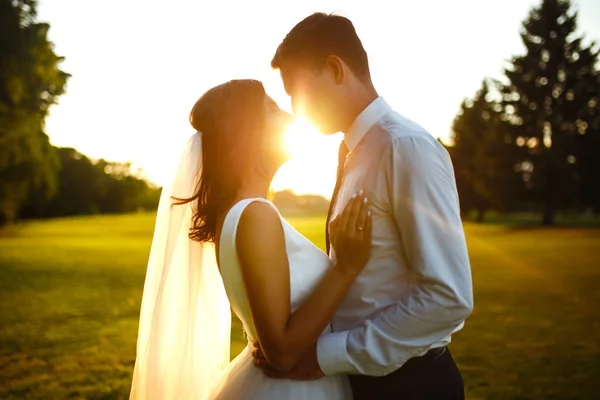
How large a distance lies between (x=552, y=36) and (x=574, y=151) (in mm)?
9646

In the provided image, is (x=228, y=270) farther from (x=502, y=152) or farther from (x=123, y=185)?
(x=123, y=185)

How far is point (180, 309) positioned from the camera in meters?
3.36

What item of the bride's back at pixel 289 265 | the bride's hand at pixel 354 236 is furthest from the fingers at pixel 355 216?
the bride's back at pixel 289 265

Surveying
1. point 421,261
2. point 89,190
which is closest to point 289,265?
point 421,261

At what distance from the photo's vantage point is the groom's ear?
2748 mm

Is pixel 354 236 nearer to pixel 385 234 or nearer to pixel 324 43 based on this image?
pixel 385 234

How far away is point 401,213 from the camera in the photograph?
240cm

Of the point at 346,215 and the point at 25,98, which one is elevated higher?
the point at 25,98

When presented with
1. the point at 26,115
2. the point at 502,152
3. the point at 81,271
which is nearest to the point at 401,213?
the point at 81,271

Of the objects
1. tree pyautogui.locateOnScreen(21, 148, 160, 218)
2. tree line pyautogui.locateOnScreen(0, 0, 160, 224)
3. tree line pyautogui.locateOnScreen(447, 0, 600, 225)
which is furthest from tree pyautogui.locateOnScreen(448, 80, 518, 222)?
tree pyautogui.locateOnScreen(21, 148, 160, 218)

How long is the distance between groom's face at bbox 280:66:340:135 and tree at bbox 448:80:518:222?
47778mm

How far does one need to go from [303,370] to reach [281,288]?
40cm

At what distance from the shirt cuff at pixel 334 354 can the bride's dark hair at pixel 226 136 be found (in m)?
0.86

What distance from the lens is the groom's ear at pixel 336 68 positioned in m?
2.75
